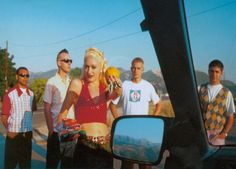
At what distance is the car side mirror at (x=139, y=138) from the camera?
1882 millimetres

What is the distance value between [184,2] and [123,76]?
48cm

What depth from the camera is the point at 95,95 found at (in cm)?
212

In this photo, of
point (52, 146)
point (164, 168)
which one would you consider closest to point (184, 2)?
point (164, 168)

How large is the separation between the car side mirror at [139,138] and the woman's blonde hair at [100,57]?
0.83 feet

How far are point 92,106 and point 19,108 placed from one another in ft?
1.76

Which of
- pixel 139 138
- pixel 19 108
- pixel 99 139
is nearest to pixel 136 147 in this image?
pixel 139 138

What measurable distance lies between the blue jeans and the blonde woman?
4 centimetres

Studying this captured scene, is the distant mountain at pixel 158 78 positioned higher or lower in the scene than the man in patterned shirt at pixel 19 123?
higher

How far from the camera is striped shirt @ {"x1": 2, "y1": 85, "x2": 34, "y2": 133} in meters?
2.32

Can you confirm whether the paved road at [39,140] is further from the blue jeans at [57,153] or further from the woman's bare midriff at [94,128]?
the woman's bare midriff at [94,128]

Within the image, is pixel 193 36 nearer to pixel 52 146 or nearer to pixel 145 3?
pixel 145 3

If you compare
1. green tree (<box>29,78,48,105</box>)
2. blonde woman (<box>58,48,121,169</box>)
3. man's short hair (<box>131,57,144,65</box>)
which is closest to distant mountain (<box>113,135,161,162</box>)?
blonde woman (<box>58,48,121,169</box>)

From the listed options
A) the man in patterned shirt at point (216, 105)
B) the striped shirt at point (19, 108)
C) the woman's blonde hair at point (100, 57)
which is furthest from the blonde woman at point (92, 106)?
the man in patterned shirt at point (216, 105)

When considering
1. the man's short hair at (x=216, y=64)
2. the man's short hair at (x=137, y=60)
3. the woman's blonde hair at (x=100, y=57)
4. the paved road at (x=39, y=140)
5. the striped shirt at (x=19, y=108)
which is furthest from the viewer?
the striped shirt at (x=19, y=108)
